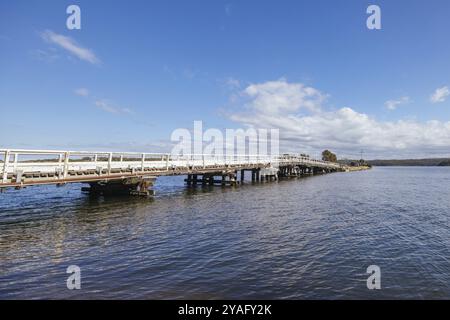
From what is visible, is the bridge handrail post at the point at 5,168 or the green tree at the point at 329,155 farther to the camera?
the green tree at the point at 329,155

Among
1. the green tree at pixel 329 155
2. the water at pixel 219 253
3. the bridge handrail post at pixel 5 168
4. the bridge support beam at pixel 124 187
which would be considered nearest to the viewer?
the water at pixel 219 253

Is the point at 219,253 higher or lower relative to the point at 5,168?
lower

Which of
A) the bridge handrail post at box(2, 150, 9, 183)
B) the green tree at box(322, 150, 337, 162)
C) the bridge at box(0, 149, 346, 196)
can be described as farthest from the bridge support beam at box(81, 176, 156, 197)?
the green tree at box(322, 150, 337, 162)

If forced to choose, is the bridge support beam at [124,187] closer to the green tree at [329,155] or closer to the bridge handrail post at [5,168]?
the bridge handrail post at [5,168]

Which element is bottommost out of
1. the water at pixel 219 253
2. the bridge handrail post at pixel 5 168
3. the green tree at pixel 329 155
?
the water at pixel 219 253

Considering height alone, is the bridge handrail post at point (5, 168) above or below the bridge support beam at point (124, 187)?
above

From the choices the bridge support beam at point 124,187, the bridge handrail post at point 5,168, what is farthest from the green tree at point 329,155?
the bridge handrail post at point 5,168

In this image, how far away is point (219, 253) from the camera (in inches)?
460

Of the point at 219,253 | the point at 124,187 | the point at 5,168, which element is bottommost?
the point at 219,253

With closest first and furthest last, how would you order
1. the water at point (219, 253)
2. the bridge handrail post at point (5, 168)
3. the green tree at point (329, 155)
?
the water at point (219, 253) → the bridge handrail post at point (5, 168) → the green tree at point (329, 155)

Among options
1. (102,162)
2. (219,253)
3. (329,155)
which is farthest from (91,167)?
(329,155)

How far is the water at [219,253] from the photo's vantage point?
8.47m

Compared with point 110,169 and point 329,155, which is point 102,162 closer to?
point 110,169
